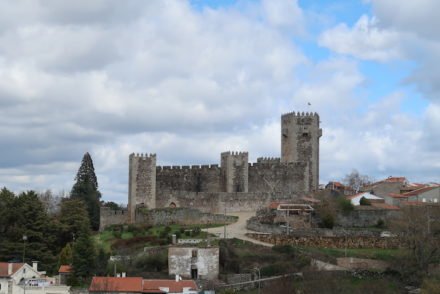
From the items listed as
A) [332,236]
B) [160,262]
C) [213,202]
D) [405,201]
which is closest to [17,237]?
[160,262]

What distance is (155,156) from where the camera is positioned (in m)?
71.6

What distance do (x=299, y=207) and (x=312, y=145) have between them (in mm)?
13480

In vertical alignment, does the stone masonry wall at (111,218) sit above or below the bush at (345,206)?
below

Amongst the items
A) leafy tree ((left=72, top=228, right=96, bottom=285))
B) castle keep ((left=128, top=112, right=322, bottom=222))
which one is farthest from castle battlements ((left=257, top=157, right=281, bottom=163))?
leafy tree ((left=72, top=228, right=96, bottom=285))

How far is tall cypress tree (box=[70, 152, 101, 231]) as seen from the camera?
76.0 metres

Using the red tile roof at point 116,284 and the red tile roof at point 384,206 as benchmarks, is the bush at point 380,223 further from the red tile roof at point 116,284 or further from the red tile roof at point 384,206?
the red tile roof at point 116,284

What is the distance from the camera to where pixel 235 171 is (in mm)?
73688

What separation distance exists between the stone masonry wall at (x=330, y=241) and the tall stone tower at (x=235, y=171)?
1509 cm

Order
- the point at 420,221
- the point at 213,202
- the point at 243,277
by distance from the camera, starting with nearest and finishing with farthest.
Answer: the point at 243,277 < the point at 420,221 < the point at 213,202

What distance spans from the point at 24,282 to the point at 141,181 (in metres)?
23.0

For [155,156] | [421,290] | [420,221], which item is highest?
[155,156]

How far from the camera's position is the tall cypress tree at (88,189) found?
2992 inches

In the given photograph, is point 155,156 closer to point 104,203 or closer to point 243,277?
point 104,203

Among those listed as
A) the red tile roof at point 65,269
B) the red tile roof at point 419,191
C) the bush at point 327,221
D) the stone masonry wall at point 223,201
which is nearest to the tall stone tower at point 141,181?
the stone masonry wall at point 223,201
